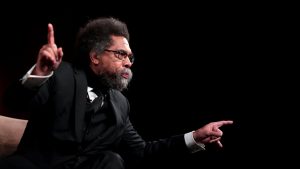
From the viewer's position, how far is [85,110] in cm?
154

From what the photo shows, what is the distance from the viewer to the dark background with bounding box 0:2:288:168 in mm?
2236

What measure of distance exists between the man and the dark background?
1.94 feet

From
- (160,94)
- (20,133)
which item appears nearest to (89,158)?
(20,133)

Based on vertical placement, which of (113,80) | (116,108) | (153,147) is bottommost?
(153,147)

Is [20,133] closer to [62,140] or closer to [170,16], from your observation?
[62,140]

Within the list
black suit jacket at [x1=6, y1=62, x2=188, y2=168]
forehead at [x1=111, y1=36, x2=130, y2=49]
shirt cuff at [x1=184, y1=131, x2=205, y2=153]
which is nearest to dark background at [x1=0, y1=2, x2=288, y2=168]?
shirt cuff at [x1=184, y1=131, x2=205, y2=153]

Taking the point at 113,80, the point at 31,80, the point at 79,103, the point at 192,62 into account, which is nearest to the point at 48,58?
the point at 31,80

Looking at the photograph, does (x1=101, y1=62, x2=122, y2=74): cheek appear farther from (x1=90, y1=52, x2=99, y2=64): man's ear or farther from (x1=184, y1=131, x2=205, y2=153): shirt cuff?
(x1=184, y1=131, x2=205, y2=153): shirt cuff

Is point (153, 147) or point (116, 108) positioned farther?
point (153, 147)

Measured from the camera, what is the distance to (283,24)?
2221 millimetres

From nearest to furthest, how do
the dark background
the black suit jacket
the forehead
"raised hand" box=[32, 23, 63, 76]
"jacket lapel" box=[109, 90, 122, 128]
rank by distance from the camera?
"raised hand" box=[32, 23, 63, 76] < the black suit jacket < "jacket lapel" box=[109, 90, 122, 128] < the forehead < the dark background

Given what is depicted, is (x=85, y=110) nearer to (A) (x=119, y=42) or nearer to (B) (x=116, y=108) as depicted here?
(B) (x=116, y=108)

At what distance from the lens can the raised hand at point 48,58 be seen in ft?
3.78

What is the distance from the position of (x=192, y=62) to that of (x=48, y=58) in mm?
1441
